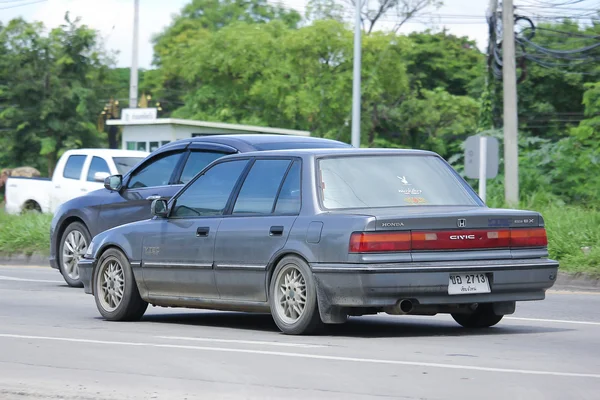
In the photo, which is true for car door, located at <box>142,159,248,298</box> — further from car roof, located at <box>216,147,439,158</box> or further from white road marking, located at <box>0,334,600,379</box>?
white road marking, located at <box>0,334,600,379</box>

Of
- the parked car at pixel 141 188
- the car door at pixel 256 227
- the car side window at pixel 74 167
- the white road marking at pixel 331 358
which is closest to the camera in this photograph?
the white road marking at pixel 331 358

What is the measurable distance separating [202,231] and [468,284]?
242cm

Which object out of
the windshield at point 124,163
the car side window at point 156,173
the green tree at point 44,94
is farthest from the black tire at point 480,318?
the green tree at point 44,94

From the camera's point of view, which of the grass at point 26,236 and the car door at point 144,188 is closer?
the car door at point 144,188

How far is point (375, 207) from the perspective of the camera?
957 cm

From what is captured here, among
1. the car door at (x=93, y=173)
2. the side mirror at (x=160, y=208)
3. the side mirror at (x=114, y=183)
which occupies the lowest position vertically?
the side mirror at (x=160, y=208)

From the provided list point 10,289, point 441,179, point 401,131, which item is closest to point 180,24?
point 401,131

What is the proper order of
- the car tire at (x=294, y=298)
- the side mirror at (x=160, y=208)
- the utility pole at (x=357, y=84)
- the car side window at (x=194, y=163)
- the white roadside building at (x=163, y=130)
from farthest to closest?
the white roadside building at (x=163, y=130), the utility pole at (x=357, y=84), the car side window at (x=194, y=163), the side mirror at (x=160, y=208), the car tire at (x=294, y=298)

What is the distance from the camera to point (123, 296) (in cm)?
1124

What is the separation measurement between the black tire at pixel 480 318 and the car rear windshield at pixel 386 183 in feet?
2.81

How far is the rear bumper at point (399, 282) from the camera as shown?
9.04m

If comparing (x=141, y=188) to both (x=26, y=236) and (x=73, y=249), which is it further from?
(x=26, y=236)

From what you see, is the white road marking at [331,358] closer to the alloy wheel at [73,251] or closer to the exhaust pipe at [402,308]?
the exhaust pipe at [402,308]

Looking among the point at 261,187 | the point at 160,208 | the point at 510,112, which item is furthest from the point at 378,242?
the point at 510,112
